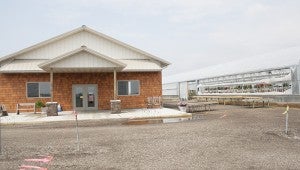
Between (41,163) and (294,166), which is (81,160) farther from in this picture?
(294,166)

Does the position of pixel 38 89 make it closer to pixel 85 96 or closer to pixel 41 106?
pixel 41 106

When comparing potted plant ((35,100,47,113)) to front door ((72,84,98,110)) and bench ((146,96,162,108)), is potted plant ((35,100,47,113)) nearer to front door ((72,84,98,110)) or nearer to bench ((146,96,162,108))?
front door ((72,84,98,110))

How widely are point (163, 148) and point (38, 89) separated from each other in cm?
1894

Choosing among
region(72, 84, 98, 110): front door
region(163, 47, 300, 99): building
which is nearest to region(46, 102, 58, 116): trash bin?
region(72, 84, 98, 110): front door

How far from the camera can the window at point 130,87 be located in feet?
91.6

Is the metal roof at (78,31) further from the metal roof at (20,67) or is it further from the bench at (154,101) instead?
the bench at (154,101)

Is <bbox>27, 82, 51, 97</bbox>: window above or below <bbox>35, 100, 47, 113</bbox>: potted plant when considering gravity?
above

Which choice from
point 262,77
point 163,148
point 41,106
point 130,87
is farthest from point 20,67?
point 262,77

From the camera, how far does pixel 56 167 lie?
26.1ft

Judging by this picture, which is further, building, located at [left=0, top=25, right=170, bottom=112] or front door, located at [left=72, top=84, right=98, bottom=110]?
front door, located at [left=72, top=84, right=98, bottom=110]

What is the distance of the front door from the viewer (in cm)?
2720

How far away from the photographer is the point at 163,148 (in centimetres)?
1002

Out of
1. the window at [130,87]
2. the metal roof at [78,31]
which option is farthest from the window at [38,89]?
the window at [130,87]

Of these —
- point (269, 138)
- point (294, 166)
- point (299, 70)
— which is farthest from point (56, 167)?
point (299, 70)
